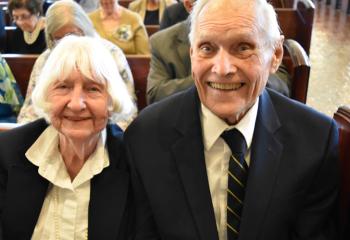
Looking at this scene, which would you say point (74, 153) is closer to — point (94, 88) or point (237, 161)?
point (94, 88)

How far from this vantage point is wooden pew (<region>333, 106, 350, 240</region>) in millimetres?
1542

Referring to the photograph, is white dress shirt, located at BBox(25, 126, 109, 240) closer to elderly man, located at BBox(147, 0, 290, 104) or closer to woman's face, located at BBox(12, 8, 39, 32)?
elderly man, located at BBox(147, 0, 290, 104)

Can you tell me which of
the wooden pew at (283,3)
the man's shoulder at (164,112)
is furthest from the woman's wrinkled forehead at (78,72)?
the wooden pew at (283,3)

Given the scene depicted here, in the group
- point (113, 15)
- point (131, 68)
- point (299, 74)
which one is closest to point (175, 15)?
point (131, 68)

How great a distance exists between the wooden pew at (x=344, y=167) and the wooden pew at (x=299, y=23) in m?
2.23

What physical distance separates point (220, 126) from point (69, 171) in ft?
1.86

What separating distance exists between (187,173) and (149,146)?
0.15m

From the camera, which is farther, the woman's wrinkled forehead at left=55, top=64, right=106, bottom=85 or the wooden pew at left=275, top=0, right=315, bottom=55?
the wooden pew at left=275, top=0, right=315, bottom=55

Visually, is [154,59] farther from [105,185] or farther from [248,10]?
[248,10]

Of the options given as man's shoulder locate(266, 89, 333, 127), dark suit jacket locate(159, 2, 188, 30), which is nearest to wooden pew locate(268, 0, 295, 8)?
dark suit jacket locate(159, 2, 188, 30)

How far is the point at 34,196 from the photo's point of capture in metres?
1.56

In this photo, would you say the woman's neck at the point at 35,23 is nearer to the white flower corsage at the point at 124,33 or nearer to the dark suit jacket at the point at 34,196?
Answer: the white flower corsage at the point at 124,33

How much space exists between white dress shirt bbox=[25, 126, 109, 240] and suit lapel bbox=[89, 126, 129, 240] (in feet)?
0.08

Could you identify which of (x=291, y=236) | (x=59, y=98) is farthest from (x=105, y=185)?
(x=291, y=236)
